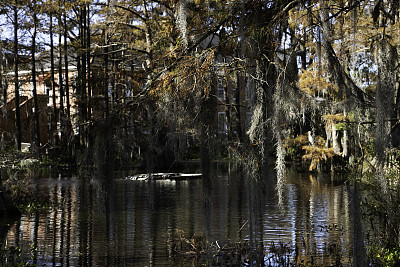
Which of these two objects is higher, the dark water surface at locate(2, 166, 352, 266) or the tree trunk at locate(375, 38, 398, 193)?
the tree trunk at locate(375, 38, 398, 193)

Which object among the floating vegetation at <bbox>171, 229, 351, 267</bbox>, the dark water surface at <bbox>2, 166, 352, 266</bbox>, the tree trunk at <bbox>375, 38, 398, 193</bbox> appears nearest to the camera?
the tree trunk at <bbox>375, 38, 398, 193</bbox>

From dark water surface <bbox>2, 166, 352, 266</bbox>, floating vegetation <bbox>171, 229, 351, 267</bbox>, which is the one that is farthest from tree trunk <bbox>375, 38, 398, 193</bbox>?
floating vegetation <bbox>171, 229, 351, 267</bbox>

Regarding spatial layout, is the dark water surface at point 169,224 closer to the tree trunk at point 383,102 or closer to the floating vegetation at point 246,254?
the floating vegetation at point 246,254

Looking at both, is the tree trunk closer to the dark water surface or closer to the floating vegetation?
the dark water surface

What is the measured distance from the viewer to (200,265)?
342 inches

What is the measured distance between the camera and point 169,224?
12.6 metres

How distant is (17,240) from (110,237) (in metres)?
1.83

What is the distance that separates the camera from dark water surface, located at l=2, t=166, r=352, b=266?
275 inches

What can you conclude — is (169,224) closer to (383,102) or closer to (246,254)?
(246,254)

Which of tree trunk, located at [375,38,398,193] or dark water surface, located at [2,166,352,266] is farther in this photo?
Result: dark water surface, located at [2,166,352,266]

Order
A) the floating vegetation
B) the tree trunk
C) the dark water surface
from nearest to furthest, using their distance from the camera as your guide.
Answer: the tree trunk, the dark water surface, the floating vegetation

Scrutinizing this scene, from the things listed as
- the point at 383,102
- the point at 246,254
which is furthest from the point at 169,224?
the point at 383,102

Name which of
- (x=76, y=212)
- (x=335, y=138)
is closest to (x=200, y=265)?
(x=76, y=212)

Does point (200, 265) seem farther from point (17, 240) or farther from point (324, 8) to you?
point (324, 8)
